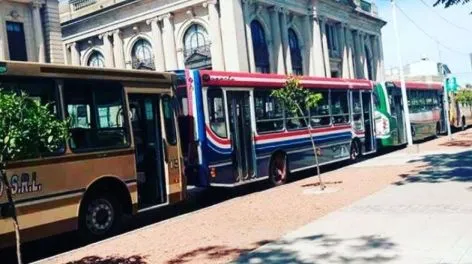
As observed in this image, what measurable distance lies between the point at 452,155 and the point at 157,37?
3242 cm

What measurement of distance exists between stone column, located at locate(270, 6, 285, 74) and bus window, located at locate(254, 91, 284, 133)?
100ft

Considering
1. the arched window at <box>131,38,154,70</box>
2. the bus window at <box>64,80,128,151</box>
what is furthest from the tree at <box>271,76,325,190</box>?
the arched window at <box>131,38,154,70</box>

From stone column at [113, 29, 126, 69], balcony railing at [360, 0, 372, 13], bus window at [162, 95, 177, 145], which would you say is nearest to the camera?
bus window at [162, 95, 177, 145]

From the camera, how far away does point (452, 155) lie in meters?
18.2

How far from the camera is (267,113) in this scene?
15016mm

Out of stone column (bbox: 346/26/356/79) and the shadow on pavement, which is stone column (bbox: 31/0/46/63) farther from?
stone column (bbox: 346/26/356/79)

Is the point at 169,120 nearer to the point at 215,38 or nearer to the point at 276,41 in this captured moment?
→ the point at 215,38

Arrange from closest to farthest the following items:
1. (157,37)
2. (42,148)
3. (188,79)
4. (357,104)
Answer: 1. (42,148)
2. (188,79)
3. (357,104)
4. (157,37)

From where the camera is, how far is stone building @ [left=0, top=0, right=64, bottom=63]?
105 feet

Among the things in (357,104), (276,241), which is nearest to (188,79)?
(276,241)

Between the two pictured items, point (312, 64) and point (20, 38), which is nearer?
point (20, 38)

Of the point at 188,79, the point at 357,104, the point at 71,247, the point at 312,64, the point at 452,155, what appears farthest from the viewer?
the point at 312,64

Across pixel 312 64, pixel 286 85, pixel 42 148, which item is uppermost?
pixel 312 64

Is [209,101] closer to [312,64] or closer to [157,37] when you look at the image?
[157,37]
